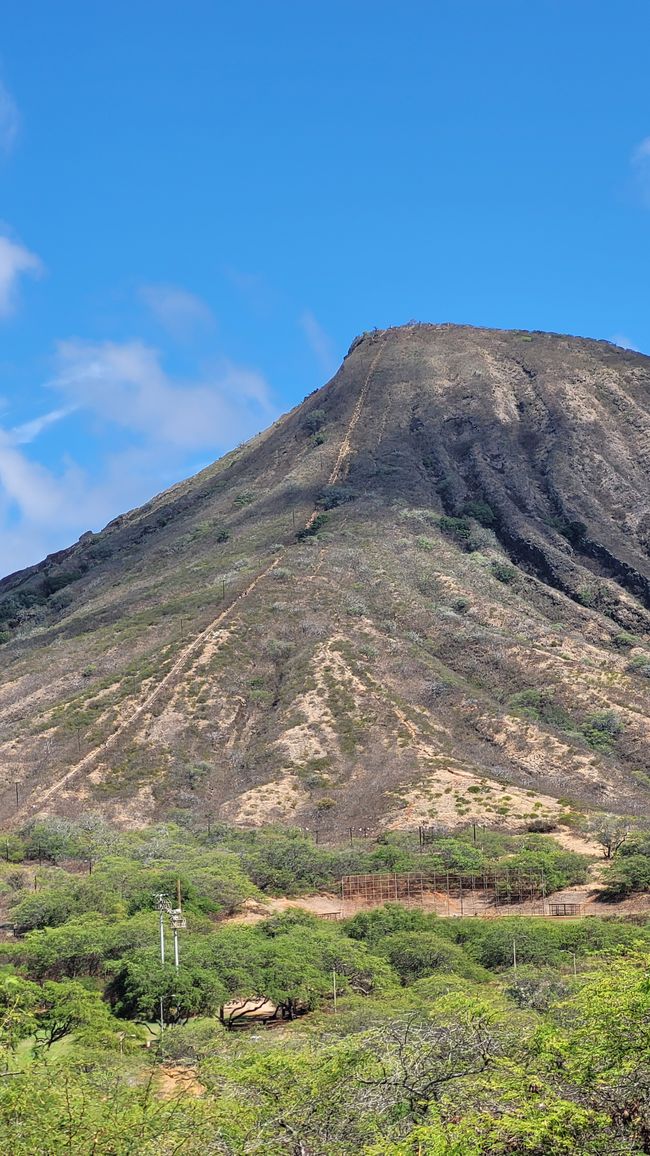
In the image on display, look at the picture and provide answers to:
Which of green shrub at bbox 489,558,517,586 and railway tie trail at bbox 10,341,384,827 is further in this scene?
green shrub at bbox 489,558,517,586

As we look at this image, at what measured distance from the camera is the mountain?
65438mm

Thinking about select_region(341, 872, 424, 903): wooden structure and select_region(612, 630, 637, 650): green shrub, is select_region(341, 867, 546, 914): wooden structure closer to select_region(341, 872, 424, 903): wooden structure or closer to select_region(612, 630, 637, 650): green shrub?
select_region(341, 872, 424, 903): wooden structure

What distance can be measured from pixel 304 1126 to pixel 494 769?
50096 millimetres

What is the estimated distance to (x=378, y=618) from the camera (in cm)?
8162

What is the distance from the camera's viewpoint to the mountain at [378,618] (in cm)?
6544

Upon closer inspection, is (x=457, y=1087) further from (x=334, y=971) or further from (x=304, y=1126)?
(x=334, y=971)

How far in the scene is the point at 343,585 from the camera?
8538cm

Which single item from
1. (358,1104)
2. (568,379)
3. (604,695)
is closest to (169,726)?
(604,695)

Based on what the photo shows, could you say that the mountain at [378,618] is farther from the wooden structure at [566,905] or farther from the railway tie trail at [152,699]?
the wooden structure at [566,905]

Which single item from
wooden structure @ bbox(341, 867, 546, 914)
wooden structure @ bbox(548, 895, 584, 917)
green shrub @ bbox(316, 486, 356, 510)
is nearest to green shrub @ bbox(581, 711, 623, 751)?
wooden structure @ bbox(341, 867, 546, 914)

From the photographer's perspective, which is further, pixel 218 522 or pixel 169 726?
pixel 218 522

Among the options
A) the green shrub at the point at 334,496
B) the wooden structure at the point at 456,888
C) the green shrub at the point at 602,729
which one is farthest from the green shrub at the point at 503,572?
the wooden structure at the point at 456,888

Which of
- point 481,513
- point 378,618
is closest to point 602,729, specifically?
point 378,618

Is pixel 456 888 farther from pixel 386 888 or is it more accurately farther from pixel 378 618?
pixel 378 618
